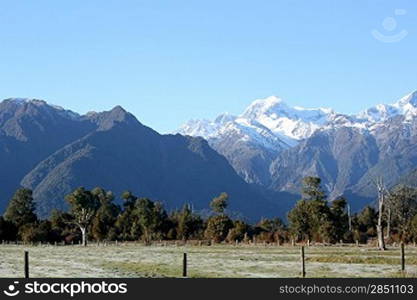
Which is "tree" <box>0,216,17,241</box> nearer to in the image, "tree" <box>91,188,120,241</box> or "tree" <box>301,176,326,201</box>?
"tree" <box>91,188,120,241</box>

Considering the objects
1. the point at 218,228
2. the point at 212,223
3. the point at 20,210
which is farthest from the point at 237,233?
the point at 20,210

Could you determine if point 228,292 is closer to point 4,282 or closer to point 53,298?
point 53,298

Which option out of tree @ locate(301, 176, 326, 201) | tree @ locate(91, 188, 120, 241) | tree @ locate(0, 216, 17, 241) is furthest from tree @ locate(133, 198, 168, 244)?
tree @ locate(301, 176, 326, 201)

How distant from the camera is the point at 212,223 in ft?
525

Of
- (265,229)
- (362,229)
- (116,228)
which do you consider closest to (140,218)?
(116,228)

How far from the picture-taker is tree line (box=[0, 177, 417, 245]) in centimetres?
14449

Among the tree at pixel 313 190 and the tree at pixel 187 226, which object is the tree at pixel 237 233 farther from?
the tree at pixel 313 190

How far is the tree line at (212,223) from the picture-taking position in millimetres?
144488

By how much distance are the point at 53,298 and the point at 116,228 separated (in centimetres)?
13912

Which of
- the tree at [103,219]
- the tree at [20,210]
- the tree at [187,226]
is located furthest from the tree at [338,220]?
the tree at [20,210]

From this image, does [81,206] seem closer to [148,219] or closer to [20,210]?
[148,219]

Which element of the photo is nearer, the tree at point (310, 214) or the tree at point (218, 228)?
the tree at point (310, 214)

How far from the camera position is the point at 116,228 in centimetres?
17138

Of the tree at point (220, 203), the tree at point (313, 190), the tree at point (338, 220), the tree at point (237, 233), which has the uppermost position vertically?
the tree at point (313, 190)
